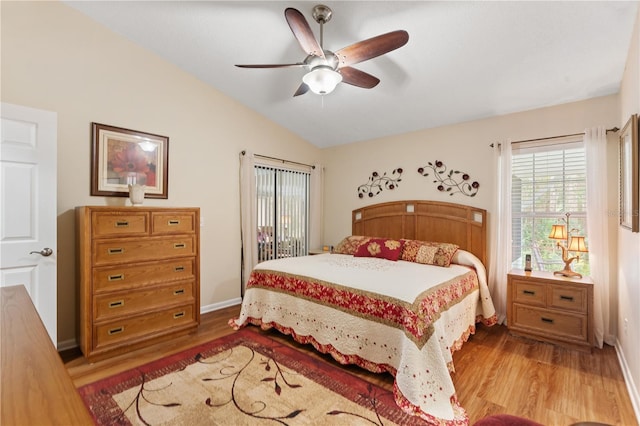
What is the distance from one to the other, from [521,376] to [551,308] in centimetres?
92

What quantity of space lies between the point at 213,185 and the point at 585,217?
13.8 ft

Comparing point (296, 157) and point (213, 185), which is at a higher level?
point (296, 157)

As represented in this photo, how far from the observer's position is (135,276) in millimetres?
2803

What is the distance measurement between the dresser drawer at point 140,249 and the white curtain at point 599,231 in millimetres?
3976

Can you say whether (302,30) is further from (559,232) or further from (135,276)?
(559,232)

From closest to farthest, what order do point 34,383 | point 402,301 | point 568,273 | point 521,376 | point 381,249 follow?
point 34,383
point 402,301
point 521,376
point 568,273
point 381,249

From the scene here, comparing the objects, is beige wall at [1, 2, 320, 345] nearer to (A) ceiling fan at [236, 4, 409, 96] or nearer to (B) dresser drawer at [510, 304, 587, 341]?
(A) ceiling fan at [236, 4, 409, 96]

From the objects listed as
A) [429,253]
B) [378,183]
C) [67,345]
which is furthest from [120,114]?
[429,253]

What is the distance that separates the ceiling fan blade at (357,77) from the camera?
2.40 metres

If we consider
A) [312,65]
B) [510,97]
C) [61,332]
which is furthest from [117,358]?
[510,97]

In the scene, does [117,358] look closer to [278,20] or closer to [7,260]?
[7,260]

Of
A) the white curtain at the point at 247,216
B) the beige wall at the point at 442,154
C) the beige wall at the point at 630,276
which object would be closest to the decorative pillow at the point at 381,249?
the beige wall at the point at 442,154

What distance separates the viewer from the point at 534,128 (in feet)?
11.0

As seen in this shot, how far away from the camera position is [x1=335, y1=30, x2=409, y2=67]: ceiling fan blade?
1.91 metres
